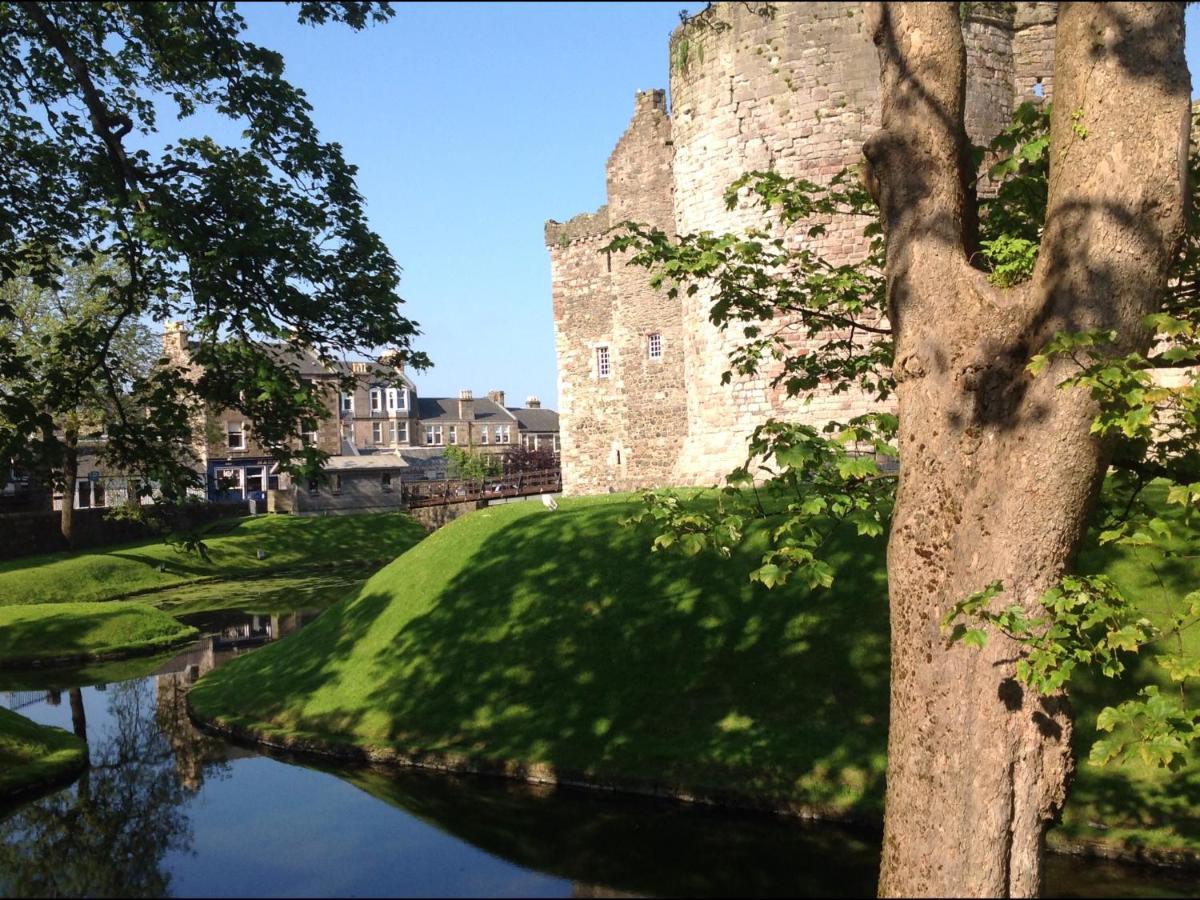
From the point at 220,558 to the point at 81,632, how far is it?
18.9 metres

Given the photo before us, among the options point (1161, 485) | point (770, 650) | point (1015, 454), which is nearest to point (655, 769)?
point (770, 650)

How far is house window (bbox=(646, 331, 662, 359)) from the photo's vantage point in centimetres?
4116

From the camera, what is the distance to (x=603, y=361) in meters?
43.7

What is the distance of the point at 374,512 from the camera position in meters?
62.9

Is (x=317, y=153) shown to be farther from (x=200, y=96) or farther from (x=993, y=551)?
(x=993, y=551)

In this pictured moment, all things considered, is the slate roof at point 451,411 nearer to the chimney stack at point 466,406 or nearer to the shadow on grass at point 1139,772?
the chimney stack at point 466,406

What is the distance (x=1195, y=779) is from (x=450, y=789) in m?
10.3

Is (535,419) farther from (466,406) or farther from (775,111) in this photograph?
(775,111)

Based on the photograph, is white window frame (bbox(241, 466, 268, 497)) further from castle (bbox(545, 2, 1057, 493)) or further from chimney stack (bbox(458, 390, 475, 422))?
castle (bbox(545, 2, 1057, 493))

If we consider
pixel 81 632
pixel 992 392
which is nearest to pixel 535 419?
pixel 81 632

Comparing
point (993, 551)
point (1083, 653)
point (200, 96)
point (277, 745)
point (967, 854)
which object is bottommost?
point (277, 745)

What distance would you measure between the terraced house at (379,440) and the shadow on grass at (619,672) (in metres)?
43.4

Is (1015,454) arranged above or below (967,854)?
above

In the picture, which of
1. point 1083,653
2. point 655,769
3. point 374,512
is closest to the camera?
point 1083,653
